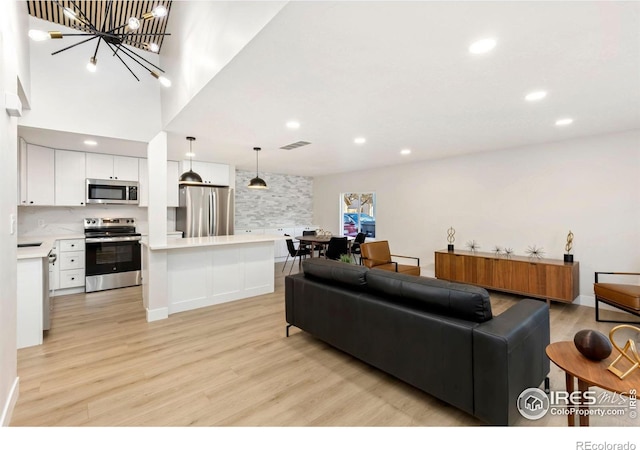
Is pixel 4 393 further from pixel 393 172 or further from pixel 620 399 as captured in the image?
pixel 393 172

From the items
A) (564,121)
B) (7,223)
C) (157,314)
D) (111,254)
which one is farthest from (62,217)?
(564,121)

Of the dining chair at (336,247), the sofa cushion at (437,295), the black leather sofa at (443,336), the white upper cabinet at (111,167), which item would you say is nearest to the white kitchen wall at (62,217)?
the white upper cabinet at (111,167)

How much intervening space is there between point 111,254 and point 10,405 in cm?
351

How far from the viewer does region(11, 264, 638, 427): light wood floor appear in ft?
6.44

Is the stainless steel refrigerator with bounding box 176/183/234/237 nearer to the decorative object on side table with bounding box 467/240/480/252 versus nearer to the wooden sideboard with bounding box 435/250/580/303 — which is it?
the wooden sideboard with bounding box 435/250/580/303

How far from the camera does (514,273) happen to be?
4414 millimetres

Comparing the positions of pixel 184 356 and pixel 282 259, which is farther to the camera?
pixel 282 259

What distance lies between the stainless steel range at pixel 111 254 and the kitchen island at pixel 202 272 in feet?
3.82

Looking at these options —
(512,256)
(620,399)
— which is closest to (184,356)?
(620,399)

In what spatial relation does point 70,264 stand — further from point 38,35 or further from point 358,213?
point 358,213

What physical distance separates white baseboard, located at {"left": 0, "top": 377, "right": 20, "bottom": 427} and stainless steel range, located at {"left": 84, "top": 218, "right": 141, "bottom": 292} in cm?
308

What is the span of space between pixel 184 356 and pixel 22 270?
1.88m
